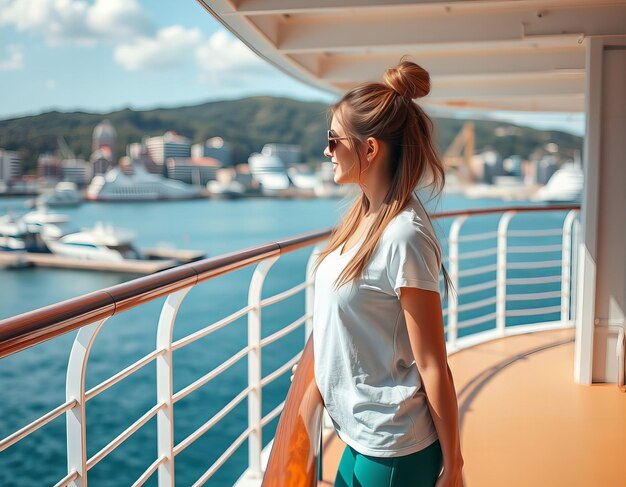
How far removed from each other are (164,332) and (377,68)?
7.60ft

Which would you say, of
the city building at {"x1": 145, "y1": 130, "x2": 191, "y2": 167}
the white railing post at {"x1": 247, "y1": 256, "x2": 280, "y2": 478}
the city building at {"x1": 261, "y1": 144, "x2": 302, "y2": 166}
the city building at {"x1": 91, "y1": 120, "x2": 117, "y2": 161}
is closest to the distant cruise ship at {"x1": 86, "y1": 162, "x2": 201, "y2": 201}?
the city building at {"x1": 145, "y1": 130, "x2": 191, "y2": 167}

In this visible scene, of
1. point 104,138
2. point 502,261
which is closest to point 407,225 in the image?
point 502,261

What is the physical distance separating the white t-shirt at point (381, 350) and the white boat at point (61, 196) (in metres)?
35.6

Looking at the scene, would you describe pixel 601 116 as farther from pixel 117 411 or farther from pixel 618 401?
pixel 117 411

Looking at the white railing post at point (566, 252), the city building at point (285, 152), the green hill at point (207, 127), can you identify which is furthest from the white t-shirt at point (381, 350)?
the city building at point (285, 152)

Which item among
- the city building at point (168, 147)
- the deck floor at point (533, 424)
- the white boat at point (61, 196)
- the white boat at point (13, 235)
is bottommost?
the white boat at point (13, 235)

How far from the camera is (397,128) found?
2.71 ft

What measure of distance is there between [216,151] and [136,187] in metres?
5.93

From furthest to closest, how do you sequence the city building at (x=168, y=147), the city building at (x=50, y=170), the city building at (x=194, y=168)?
the city building at (x=50, y=170)
the city building at (x=168, y=147)
the city building at (x=194, y=168)

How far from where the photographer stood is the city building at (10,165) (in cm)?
3229

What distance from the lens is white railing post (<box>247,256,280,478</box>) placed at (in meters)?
1.68

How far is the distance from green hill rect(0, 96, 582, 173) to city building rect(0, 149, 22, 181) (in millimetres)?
751

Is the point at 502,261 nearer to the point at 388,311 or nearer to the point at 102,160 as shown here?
the point at 388,311

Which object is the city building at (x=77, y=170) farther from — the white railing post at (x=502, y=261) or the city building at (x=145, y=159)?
the white railing post at (x=502, y=261)
